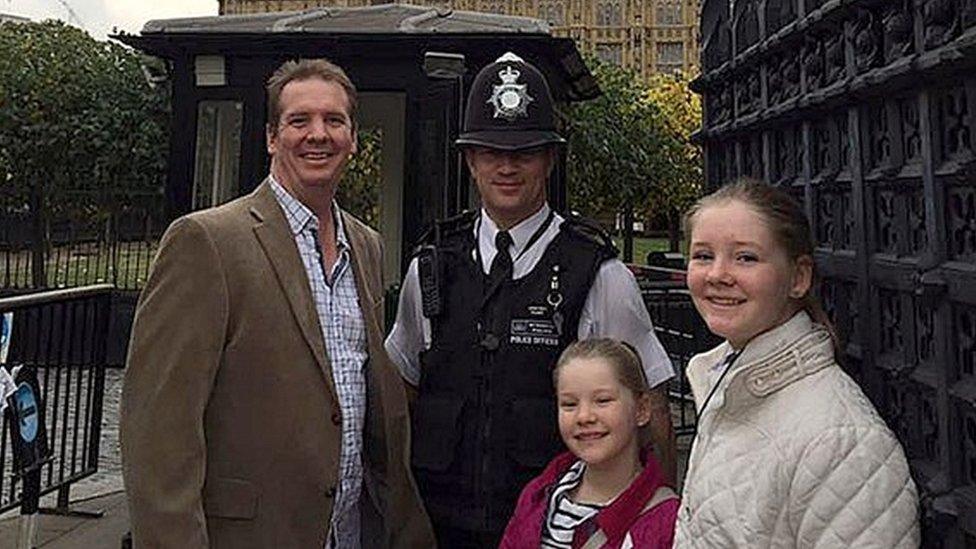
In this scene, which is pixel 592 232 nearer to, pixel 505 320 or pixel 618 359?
pixel 505 320

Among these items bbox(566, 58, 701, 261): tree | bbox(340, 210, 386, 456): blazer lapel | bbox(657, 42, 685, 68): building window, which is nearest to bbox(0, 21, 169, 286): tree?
bbox(566, 58, 701, 261): tree

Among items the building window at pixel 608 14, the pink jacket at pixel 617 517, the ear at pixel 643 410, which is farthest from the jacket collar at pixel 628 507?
the building window at pixel 608 14

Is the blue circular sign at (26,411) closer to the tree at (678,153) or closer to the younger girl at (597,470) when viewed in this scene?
the younger girl at (597,470)

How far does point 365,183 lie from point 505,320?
5091 millimetres

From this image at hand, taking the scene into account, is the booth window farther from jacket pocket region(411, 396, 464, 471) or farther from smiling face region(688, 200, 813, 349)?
smiling face region(688, 200, 813, 349)

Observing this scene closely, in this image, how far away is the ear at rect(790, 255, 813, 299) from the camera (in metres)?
1.78

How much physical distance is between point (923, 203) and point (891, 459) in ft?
1.82

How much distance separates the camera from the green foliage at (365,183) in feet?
23.6

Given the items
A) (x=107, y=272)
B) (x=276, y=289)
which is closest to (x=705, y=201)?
(x=276, y=289)

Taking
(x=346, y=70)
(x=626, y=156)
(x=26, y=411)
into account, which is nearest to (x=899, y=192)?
(x=346, y=70)

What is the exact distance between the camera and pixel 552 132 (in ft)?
8.62

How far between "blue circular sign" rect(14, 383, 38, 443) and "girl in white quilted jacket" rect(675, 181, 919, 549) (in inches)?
160

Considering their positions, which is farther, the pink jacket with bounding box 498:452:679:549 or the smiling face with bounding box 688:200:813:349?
the pink jacket with bounding box 498:452:679:549

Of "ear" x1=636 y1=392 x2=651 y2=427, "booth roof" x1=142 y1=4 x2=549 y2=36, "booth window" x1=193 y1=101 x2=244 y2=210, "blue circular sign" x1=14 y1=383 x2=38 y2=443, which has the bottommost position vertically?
"blue circular sign" x1=14 y1=383 x2=38 y2=443
